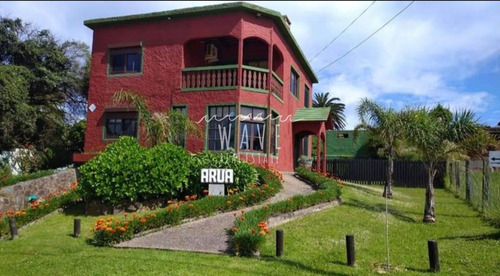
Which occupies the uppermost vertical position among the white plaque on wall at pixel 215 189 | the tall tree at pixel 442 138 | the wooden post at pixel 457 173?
the tall tree at pixel 442 138

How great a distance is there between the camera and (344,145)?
36.4 m

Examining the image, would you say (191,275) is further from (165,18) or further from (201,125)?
(165,18)

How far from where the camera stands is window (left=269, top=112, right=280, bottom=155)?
17828 millimetres

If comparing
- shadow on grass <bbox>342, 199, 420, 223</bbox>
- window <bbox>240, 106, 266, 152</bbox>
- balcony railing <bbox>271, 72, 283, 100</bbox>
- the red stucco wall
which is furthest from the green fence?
balcony railing <bbox>271, 72, 283, 100</bbox>

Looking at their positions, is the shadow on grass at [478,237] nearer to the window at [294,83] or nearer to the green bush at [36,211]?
the green bush at [36,211]

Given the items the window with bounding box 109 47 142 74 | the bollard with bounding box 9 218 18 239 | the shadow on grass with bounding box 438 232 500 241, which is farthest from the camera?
the window with bounding box 109 47 142 74

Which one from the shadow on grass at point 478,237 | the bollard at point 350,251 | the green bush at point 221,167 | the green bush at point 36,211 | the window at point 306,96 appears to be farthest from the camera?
the window at point 306,96

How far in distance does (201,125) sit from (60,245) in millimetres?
8763

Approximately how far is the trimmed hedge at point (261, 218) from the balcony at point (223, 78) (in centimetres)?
454

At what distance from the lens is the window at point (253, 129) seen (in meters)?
16.7

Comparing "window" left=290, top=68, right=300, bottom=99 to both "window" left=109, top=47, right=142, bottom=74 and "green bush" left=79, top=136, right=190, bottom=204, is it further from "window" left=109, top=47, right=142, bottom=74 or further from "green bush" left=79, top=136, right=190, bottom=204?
"green bush" left=79, top=136, right=190, bottom=204

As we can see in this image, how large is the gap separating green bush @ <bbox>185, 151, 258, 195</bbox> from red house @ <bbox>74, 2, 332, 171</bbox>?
3247 millimetres

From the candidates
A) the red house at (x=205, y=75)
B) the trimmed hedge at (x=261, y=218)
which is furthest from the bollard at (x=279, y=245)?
the red house at (x=205, y=75)

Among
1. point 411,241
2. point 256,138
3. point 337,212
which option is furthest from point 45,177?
point 411,241
